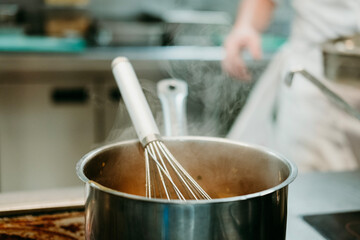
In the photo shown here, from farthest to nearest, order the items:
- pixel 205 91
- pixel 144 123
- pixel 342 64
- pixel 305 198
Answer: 1. pixel 205 91
2. pixel 342 64
3. pixel 305 198
4. pixel 144 123

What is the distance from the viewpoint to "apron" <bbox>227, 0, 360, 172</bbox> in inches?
47.5

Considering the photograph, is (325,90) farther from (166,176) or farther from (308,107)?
(308,107)

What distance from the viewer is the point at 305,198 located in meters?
0.73

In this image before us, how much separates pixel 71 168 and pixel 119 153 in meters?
1.63

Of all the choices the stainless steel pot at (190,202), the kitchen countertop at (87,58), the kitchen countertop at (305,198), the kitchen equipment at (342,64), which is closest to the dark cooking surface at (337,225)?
the kitchen countertop at (305,198)

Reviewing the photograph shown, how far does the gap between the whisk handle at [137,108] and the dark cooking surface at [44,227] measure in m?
0.19

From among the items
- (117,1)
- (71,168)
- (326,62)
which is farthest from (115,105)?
(326,62)

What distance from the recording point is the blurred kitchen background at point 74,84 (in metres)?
1.97

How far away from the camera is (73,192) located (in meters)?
0.71

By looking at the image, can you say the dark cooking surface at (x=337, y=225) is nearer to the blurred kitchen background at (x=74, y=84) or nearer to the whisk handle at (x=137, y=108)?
the whisk handle at (x=137, y=108)

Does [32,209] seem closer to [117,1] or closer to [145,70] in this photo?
[145,70]

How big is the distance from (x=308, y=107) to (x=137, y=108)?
2.80ft

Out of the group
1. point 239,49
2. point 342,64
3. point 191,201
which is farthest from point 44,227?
point 239,49

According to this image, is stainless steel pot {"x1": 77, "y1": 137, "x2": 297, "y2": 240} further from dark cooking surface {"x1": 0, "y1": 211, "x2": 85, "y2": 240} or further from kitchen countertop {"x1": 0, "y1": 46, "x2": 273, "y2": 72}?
kitchen countertop {"x1": 0, "y1": 46, "x2": 273, "y2": 72}
